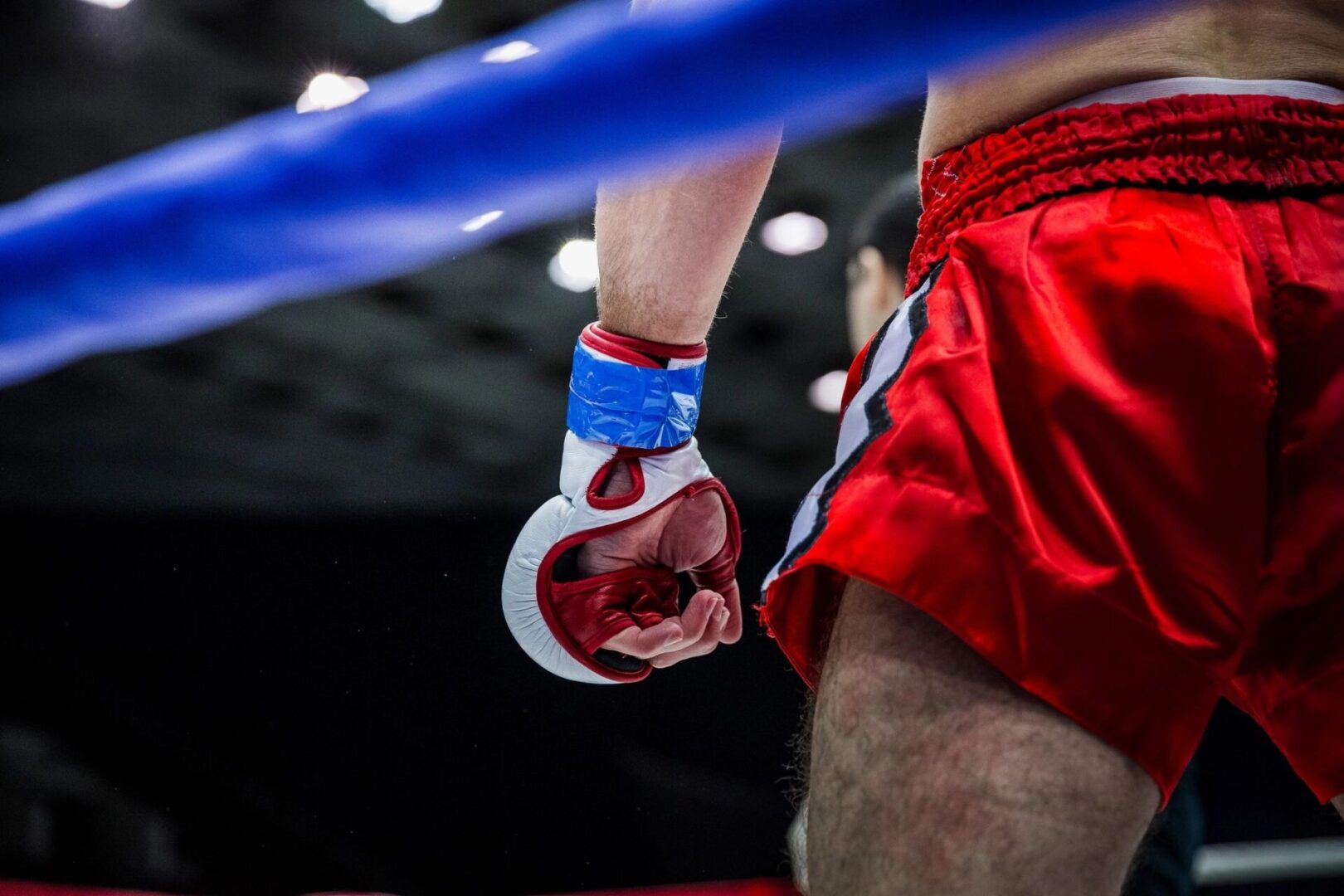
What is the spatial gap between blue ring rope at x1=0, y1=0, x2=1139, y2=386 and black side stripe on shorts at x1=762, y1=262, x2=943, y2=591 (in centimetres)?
17

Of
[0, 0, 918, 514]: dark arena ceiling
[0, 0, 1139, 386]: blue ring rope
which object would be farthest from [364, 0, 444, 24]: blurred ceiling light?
[0, 0, 1139, 386]: blue ring rope

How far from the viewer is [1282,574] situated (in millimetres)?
537

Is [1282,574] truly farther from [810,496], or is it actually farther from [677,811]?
[677,811]

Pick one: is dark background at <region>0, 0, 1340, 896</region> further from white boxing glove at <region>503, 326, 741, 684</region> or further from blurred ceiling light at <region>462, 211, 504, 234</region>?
blurred ceiling light at <region>462, 211, 504, 234</region>

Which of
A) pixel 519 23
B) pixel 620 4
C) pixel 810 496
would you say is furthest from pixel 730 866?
pixel 620 4

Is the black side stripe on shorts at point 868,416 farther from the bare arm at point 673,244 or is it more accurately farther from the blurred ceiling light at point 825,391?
the blurred ceiling light at point 825,391

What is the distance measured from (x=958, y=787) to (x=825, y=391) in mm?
2737

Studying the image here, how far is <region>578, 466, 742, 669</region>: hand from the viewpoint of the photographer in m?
0.86

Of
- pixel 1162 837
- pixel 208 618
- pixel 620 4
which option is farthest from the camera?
pixel 208 618

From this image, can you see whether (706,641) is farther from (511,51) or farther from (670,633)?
(511,51)

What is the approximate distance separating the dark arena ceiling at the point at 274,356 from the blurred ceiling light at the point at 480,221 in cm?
203

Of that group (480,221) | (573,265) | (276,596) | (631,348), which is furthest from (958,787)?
(573,265)

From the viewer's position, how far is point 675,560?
935mm

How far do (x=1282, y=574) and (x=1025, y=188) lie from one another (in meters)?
0.24
